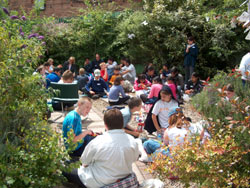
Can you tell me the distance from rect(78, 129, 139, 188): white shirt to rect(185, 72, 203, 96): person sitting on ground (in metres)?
6.31

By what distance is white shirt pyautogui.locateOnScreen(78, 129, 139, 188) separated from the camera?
378cm

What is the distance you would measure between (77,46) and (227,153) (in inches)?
588

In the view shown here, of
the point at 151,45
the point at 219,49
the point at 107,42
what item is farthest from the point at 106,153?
the point at 107,42

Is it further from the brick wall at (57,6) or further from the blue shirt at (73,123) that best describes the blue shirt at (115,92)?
the brick wall at (57,6)

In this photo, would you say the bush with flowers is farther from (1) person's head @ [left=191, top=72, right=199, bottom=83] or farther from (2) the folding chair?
(1) person's head @ [left=191, top=72, right=199, bottom=83]

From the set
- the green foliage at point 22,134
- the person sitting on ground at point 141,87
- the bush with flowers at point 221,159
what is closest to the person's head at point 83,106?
the green foliage at point 22,134

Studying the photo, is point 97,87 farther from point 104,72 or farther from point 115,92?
point 115,92

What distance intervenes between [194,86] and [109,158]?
22.6 feet

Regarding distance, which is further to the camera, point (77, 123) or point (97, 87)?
point (97, 87)

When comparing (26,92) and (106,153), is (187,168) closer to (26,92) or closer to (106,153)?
(106,153)

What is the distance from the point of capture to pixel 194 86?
1016cm

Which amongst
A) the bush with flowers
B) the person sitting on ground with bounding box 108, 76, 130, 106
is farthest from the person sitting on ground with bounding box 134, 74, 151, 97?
the bush with flowers

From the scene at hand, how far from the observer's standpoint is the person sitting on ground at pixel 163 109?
645 cm

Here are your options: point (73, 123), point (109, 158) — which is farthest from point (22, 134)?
point (73, 123)
